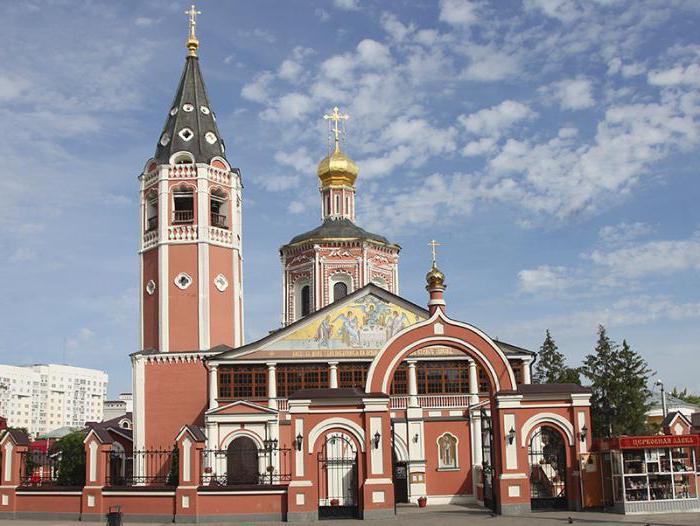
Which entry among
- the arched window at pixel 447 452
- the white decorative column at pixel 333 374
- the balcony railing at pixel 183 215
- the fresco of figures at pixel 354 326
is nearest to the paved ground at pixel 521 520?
the arched window at pixel 447 452

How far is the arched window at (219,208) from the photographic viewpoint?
122 ft

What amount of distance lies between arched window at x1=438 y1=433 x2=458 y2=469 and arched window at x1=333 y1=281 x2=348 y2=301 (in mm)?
11642

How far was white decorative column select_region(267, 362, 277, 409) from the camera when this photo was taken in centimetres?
3347

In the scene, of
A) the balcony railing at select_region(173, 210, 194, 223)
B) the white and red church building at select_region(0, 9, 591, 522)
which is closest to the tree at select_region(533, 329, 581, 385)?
the white and red church building at select_region(0, 9, 591, 522)

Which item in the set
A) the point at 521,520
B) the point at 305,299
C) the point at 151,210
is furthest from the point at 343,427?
the point at 305,299

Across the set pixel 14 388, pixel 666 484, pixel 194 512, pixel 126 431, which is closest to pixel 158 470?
pixel 126 431

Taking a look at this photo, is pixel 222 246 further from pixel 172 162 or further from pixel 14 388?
pixel 14 388

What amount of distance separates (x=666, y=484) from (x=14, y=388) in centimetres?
11615

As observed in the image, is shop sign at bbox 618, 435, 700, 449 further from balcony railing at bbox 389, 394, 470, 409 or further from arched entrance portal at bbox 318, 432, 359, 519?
balcony railing at bbox 389, 394, 470, 409

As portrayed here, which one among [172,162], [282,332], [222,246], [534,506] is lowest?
[534,506]

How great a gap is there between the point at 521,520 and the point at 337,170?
27.3 meters

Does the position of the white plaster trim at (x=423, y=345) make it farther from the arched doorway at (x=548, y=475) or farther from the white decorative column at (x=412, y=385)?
the white decorative column at (x=412, y=385)

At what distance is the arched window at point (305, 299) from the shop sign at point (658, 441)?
2244 centimetres

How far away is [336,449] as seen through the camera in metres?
31.9
